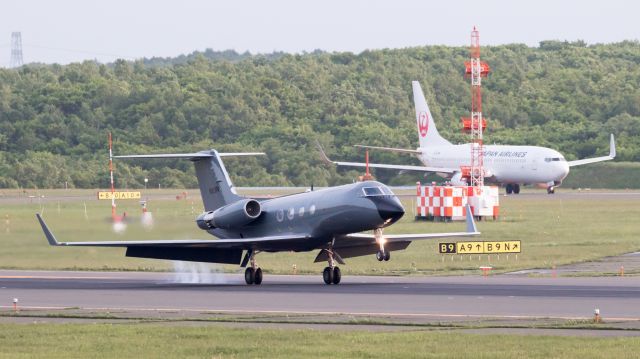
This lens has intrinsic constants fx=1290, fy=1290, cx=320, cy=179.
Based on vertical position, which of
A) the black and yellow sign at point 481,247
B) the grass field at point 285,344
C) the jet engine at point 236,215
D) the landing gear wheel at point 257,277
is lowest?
the black and yellow sign at point 481,247

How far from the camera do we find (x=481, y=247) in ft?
152

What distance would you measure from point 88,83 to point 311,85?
83.8 ft

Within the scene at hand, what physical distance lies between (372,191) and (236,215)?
4.86m

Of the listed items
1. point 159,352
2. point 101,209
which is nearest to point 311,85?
point 101,209

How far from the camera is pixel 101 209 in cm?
7156

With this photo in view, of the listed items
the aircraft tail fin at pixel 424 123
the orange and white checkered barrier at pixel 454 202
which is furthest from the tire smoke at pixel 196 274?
the aircraft tail fin at pixel 424 123

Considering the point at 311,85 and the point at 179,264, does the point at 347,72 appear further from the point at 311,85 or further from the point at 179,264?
the point at 179,264

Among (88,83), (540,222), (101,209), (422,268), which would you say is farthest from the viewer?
(88,83)

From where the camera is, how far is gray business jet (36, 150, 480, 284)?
36.0 metres

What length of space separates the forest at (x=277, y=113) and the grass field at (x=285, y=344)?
3236 inches

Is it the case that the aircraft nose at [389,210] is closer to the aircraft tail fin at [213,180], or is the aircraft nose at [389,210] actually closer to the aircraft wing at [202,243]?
the aircraft wing at [202,243]

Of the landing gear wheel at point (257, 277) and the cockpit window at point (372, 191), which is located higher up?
the cockpit window at point (372, 191)

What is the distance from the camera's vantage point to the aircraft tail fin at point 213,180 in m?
41.7

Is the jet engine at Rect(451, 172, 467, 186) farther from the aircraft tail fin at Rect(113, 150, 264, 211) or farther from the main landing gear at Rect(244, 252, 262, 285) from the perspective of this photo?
the main landing gear at Rect(244, 252, 262, 285)
